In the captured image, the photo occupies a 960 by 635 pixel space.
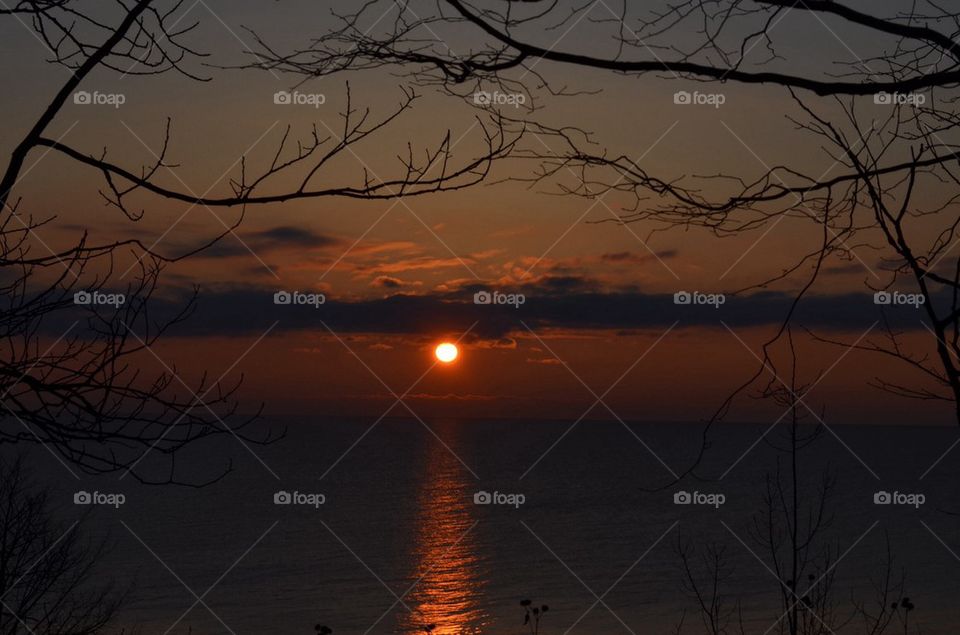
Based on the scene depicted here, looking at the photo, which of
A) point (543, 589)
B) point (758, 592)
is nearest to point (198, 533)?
point (543, 589)

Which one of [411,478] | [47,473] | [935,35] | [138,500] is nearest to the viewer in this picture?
[935,35]

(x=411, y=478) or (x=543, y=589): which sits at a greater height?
(x=411, y=478)

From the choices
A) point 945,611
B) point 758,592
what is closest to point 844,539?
point 758,592

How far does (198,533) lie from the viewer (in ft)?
312

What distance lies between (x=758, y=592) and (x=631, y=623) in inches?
498

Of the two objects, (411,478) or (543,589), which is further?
(411,478)

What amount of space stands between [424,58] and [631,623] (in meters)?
54.2

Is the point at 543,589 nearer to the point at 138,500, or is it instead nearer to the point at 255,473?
the point at 138,500

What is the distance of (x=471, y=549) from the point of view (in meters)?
81.0

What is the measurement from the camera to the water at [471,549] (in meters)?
57.3

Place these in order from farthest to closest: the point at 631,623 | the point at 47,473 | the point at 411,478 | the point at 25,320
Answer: the point at 47,473, the point at 411,478, the point at 631,623, the point at 25,320

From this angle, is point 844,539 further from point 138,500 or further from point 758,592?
point 138,500

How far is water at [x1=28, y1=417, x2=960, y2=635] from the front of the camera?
57.3m

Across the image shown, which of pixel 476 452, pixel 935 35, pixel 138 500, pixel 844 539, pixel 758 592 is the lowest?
pixel 935 35
